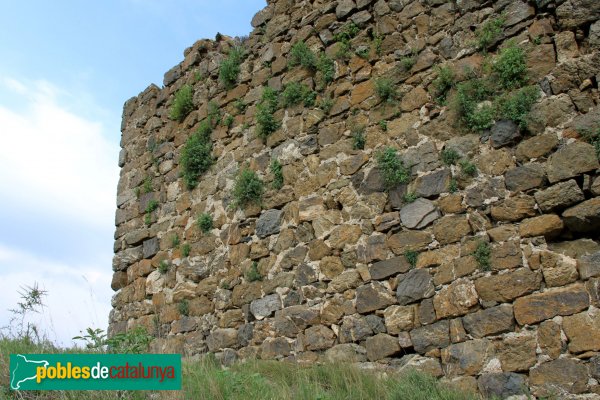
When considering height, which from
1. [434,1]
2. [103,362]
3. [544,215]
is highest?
[434,1]

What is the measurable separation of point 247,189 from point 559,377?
11.5ft

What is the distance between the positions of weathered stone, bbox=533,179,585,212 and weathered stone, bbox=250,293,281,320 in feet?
8.45

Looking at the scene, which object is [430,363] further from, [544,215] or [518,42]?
[518,42]

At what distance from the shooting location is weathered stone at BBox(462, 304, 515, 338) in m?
4.19

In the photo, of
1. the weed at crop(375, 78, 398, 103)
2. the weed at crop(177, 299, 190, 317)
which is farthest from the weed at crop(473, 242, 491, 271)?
the weed at crop(177, 299, 190, 317)

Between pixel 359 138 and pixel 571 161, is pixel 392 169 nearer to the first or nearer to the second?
pixel 359 138

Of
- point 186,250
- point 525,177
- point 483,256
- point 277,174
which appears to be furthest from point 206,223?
point 525,177

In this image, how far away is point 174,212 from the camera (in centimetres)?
712

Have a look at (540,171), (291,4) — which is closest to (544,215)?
(540,171)

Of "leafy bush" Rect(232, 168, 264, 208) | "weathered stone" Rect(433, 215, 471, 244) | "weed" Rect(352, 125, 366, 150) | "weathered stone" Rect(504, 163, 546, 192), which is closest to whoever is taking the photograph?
"weathered stone" Rect(504, 163, 546, 192)

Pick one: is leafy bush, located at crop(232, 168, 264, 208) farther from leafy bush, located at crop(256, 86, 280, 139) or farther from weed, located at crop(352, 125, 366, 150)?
weed, located at crop(352, 125, 366, 150)

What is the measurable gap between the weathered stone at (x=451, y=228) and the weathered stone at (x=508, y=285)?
40 centimetres

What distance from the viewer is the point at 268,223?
600cm

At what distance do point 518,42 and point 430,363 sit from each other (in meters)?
2.64
